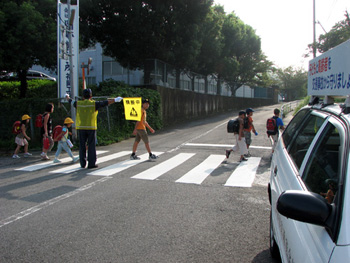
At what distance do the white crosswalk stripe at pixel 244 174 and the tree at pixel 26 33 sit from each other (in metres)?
10.7

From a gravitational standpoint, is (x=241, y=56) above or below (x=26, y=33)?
above

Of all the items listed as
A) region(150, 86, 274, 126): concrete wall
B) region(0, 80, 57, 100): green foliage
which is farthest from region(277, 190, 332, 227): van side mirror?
region(150, 86, 274, 126): concrete wall

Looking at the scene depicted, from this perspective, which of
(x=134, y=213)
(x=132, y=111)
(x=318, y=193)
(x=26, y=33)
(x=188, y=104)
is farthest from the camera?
(x=188, y=104)

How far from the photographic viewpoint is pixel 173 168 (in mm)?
8414

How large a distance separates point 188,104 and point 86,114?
18.3 metres

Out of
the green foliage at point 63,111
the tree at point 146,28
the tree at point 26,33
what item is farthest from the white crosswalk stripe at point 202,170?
the tree at point 146,28

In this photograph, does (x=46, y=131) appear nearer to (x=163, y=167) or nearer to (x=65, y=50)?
(x=65, y=50)

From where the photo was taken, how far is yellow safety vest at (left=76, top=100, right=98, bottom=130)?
27.3 feet

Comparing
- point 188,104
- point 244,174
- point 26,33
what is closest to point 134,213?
point 244,174

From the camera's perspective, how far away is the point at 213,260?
135 inches

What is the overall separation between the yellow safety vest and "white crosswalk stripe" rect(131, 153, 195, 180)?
1927 mm

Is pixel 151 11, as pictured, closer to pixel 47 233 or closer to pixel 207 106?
pixel 207 106

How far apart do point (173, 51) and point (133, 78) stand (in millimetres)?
3464

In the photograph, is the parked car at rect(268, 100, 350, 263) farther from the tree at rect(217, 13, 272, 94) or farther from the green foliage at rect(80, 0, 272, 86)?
the tree at rect(217, 13, 272, 94)
